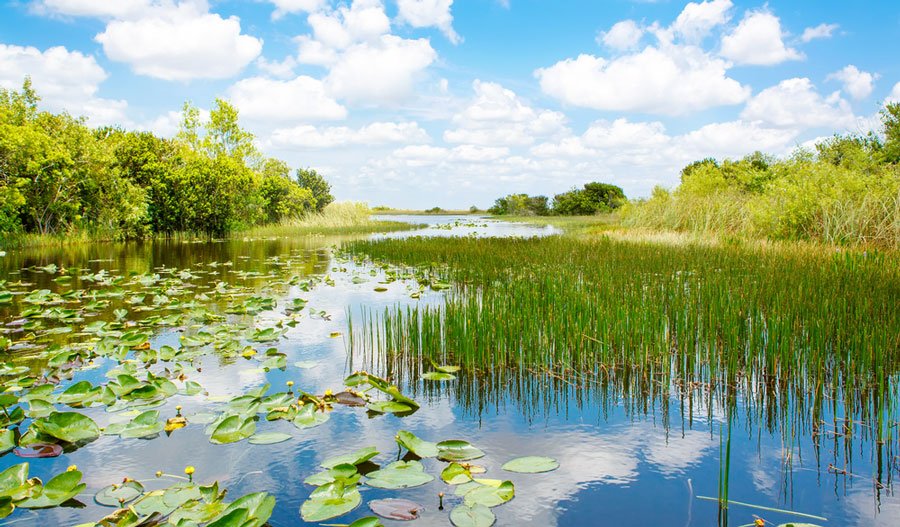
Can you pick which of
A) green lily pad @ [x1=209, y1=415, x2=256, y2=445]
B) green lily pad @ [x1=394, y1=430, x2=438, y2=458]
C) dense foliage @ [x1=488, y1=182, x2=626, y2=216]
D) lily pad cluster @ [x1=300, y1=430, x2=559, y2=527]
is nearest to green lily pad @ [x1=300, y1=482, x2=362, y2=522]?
lily pad cluster @ [x1=300, y1=430, x2=559, y2=527]

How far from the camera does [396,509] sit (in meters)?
2.46

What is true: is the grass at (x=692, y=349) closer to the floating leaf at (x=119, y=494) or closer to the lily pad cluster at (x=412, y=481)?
the lily pad cluster at (x=412, y=481)

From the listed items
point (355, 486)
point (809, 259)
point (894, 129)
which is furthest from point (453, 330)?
point (894, 129)

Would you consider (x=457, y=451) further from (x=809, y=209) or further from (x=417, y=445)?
(x=809, y=209)

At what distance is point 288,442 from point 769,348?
11.1 feet

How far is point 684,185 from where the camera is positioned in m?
23.8

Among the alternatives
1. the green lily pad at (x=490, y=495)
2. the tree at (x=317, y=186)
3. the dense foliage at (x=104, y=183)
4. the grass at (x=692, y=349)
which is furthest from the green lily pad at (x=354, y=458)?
the tree at (x=317, y=186)

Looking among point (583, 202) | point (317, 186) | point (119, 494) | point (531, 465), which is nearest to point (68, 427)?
point (119, 494)

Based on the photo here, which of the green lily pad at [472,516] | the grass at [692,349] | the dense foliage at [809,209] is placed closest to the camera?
the green lily pad at [472,516]

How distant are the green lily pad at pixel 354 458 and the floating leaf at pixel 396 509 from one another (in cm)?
35

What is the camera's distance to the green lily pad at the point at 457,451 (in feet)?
9.68

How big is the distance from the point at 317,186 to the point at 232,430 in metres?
37.0

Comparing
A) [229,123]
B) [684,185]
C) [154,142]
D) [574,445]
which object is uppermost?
[229,123]

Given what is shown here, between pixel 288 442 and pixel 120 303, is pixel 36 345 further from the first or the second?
Result: pixel 288 442
